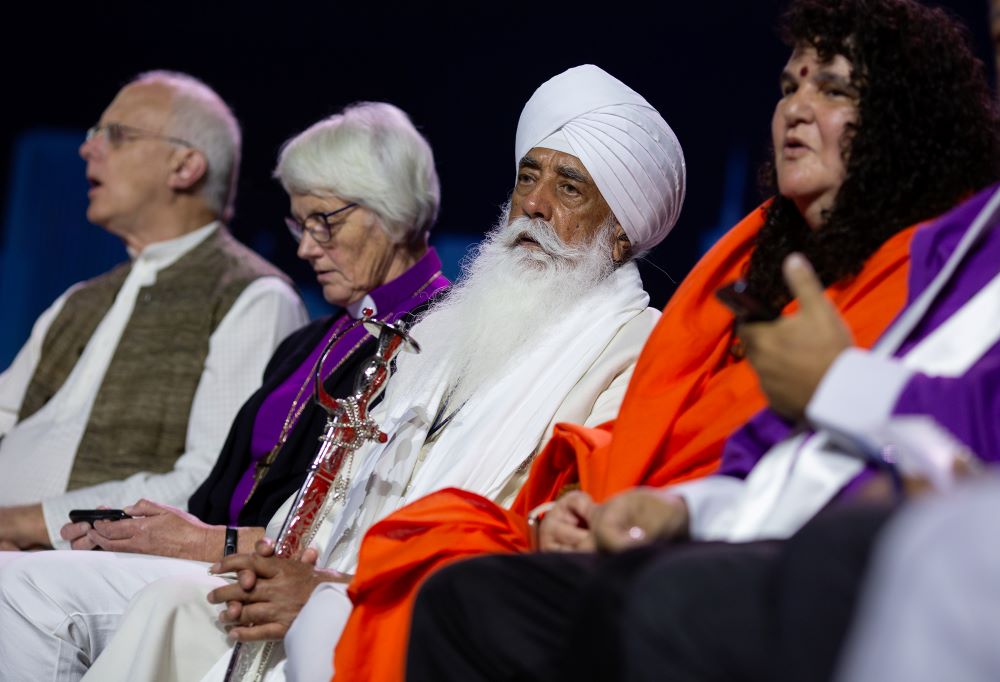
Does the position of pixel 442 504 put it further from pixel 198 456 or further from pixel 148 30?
pixel 148 30

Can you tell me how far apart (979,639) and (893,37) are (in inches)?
63.5

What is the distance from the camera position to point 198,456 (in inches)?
154

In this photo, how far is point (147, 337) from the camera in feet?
13.8

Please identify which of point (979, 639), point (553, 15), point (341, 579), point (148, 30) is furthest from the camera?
point (148, 30)

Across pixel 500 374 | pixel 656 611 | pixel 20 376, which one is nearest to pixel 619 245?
pixel 500 374

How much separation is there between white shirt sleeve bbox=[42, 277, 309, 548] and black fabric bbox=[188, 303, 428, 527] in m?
0.08

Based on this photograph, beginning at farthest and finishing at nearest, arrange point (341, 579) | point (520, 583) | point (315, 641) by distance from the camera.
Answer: point (341, 579), point (315, 641), point (520, 583)

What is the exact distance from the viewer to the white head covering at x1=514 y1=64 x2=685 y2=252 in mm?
3266

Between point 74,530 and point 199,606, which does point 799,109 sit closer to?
point 199,606

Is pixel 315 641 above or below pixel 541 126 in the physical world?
below

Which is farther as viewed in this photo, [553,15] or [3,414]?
[553,15]

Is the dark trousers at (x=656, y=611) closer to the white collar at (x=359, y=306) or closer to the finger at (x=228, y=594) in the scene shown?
the finger at (x=228, y=594)

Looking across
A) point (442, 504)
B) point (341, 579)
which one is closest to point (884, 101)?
point (442, 504)

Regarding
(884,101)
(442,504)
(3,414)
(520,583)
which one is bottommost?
(3,414)
